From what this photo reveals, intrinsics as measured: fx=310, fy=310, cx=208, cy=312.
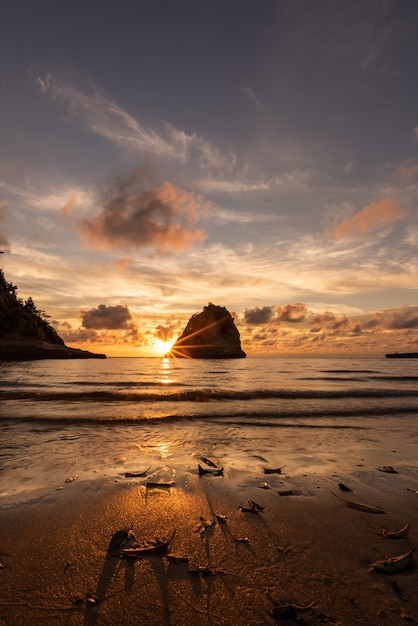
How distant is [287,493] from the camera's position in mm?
4219

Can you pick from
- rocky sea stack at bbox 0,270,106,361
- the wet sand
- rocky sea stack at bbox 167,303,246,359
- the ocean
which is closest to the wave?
the ocean

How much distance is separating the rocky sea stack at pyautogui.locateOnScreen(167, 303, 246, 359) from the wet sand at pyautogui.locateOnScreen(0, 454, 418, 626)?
146246mm

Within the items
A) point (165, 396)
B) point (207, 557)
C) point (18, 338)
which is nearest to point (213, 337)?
point (18, 338)

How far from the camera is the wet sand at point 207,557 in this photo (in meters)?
2.07

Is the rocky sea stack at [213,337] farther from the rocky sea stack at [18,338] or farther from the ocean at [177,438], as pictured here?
the ocean at [177,438]

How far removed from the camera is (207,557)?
2.68 m

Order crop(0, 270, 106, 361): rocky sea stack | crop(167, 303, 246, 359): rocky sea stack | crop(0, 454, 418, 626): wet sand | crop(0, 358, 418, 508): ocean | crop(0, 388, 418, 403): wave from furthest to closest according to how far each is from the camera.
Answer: crop(167, 303, 246, 359): rocky sea stack, crop(0, 270, 106, 361): rocky sea stack, crop(0, 388, 418, 403): wave, crop(0, 358, 418, 508): ocean, crop(0, 454, 418, 626): wet sand

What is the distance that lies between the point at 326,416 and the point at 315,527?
8.72 m

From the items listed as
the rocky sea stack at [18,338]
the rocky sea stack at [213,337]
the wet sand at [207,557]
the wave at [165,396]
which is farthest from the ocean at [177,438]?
the rocky sea stack at [213,337]

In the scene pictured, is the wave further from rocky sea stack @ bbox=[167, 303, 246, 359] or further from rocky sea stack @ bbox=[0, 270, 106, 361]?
rocky sea stack @ bbox=[167, 303, 246, 359]

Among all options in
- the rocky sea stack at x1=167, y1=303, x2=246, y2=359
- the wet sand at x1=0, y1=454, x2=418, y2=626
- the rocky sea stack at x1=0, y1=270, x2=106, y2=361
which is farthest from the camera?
the rocky sea stack at x1=167, y1=303, x2=246, y2=359

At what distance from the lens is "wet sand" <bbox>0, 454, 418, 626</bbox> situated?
2072 mm

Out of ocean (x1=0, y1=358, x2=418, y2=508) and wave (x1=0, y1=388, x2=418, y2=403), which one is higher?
ocean (x1=0, y1=358, x2=418, y2=508)

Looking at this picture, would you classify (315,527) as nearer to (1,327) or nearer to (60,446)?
(60,446)
